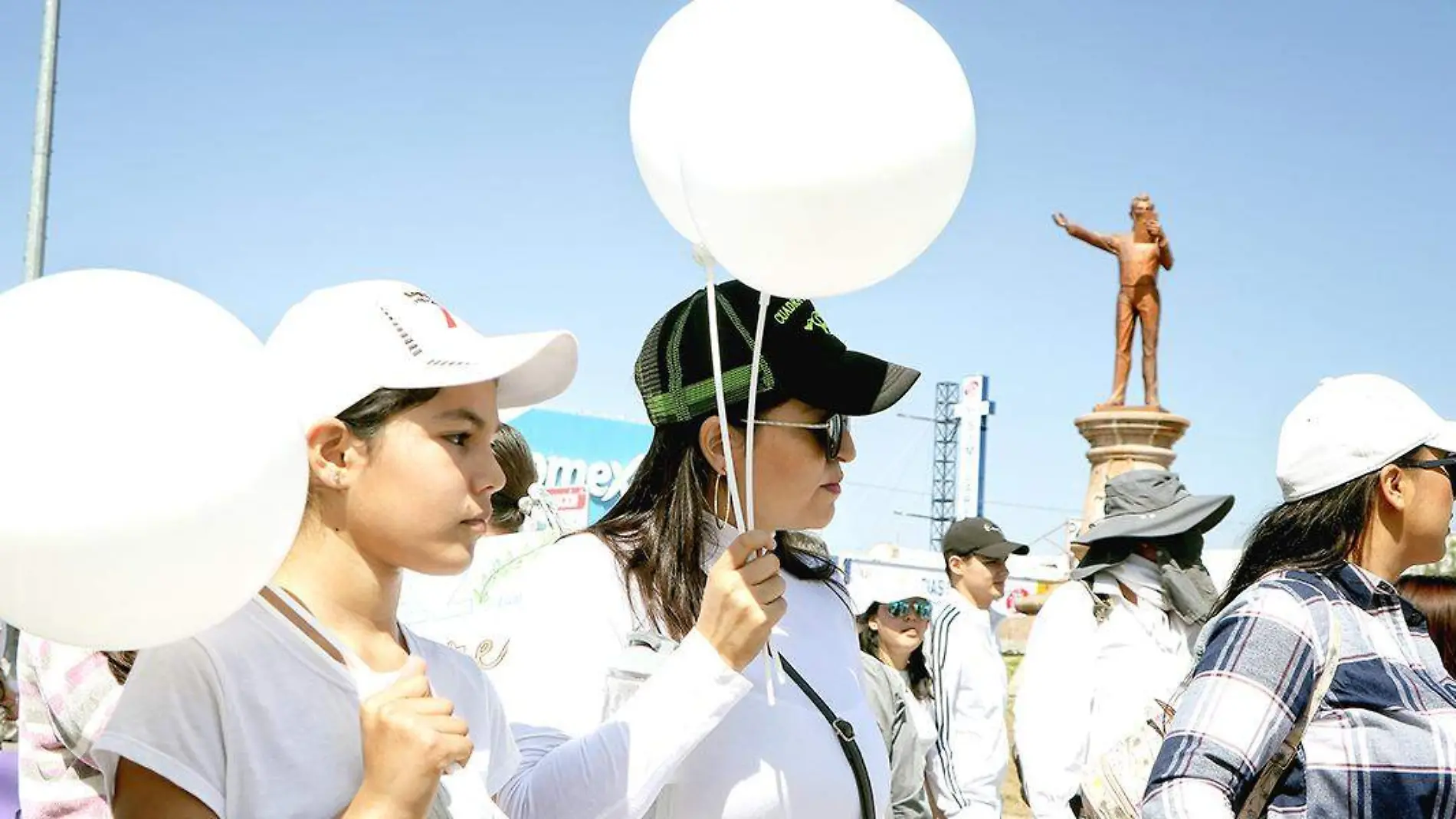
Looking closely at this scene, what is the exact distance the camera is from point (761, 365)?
221 centimetres

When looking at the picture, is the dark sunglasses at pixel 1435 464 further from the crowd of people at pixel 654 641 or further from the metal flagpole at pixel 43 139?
the metal flagpole at pixel 43 139

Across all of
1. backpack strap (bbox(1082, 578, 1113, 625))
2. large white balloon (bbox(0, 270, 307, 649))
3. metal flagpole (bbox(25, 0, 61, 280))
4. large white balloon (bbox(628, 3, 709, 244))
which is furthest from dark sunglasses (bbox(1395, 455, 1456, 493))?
metal flagpole (bbox(25, 0, 61, 280))

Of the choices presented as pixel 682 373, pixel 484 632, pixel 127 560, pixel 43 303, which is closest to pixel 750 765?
pixel 484 632

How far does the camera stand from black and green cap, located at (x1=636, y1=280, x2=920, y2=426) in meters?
2.21

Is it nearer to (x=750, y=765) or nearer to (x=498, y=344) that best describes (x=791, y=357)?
(x=498, y=344)

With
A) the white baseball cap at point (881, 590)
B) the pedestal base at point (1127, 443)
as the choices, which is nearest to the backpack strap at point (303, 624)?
the white baseball cap at point (881, 590)

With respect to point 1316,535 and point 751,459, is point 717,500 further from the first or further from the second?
point 1316,535

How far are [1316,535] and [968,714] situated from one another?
11.1 feet

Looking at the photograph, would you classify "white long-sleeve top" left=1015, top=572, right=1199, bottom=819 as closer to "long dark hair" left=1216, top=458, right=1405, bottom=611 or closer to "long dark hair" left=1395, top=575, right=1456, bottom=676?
"long dark hair" left=1395, top=575, right=1456, bottom=676

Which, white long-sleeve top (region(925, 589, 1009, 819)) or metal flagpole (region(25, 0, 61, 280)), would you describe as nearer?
white long-sleeve top (region(925, 589, 1009, 819))

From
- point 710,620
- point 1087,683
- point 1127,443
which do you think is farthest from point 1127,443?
point 710,620

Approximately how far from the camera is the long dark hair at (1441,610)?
3.76 metres

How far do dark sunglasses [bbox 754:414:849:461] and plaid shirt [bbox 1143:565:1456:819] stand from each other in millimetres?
829

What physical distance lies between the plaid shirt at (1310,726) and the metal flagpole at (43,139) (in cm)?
629
